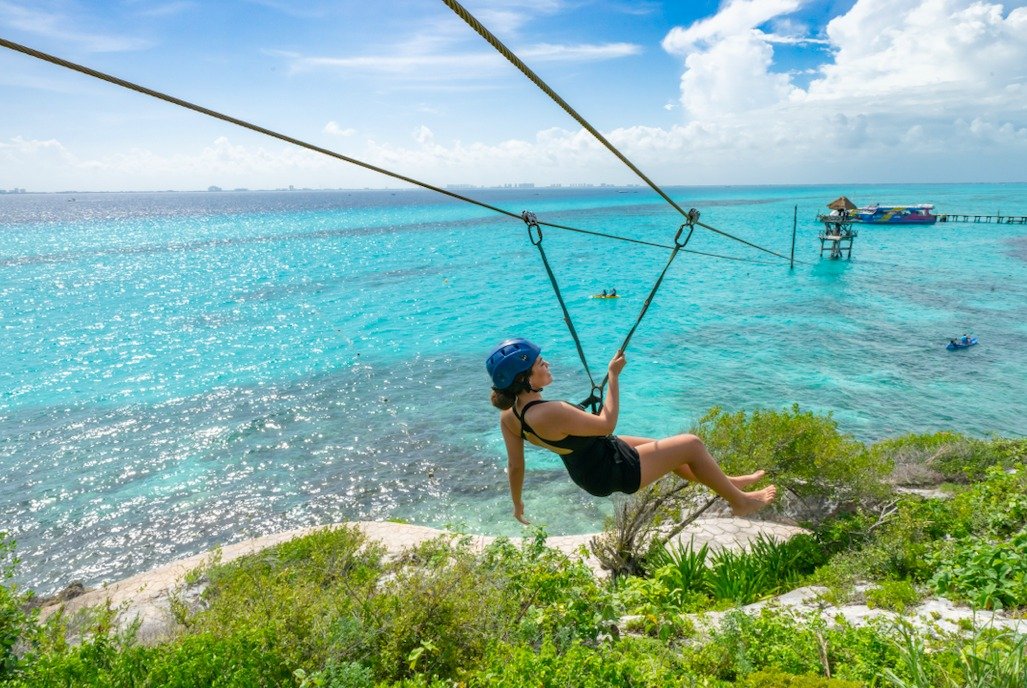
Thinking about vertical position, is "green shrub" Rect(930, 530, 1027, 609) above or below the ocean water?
above

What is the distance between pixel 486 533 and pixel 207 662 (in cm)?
1091

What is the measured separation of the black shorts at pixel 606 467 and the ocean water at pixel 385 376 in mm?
10687

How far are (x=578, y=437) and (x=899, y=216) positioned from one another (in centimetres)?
11661

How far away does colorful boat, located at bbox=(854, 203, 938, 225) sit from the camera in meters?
97.0

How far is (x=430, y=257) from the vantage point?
75250 mm

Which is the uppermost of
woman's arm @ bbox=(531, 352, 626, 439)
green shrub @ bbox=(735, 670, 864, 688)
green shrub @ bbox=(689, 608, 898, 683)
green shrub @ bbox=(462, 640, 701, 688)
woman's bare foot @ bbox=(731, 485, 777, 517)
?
woman's arm @ bbox=(531, 352, 626, 439)

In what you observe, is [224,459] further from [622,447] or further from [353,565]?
[622,447]

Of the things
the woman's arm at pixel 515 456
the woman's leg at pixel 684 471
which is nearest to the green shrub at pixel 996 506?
the woman's leg at pixel 684 471

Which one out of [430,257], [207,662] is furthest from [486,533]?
[430,257]

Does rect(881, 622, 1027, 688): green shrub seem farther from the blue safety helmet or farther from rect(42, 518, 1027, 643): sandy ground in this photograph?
the blue safety helmet

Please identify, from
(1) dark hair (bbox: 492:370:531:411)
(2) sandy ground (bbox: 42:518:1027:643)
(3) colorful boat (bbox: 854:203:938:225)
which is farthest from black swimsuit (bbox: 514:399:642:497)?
(3) colorful boat (bbox: 854:203:938:225)

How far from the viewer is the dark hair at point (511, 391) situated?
16.2 ft

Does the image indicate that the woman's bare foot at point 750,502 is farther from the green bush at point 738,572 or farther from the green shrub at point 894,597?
the green bush at point 738,572

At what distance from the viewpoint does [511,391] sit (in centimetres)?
498
